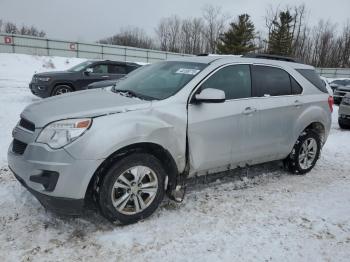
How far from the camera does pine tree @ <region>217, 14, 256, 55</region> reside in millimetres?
44156

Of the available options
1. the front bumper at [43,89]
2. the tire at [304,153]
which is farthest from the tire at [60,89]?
the tire at [304,153]

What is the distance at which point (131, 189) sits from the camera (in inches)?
138

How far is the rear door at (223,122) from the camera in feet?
12.8

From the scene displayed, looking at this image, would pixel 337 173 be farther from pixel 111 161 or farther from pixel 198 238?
pixel 111 161

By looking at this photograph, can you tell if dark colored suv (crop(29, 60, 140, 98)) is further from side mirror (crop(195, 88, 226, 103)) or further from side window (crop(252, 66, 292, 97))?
side mirror (crop(195, 88, 226, 103))

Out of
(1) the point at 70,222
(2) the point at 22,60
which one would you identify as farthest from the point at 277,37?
(1) the point at 70,222

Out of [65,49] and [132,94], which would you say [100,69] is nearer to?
[132,94]

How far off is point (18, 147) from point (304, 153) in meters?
4.14

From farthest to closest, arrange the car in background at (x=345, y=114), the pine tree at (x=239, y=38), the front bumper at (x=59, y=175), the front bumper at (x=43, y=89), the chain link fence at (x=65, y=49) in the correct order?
the pine tree at (x=239, y=38) < the chain link fence at (x=65, y=49) < the front bumper at (x=43, y=89) < the car in background at (x=345, y=114) < the front bumper at (x=59, y=175)

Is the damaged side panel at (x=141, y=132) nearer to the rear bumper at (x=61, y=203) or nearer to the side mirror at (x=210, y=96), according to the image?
the side mirror at (x=210, y=96)

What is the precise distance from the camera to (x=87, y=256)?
3025mm

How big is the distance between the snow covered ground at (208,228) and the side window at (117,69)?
8.07m

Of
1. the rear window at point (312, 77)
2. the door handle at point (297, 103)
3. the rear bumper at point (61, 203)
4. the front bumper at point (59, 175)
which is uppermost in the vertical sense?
the rear window at point (312, 77)

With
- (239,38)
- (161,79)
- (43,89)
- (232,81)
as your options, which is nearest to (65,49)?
(43,89)
